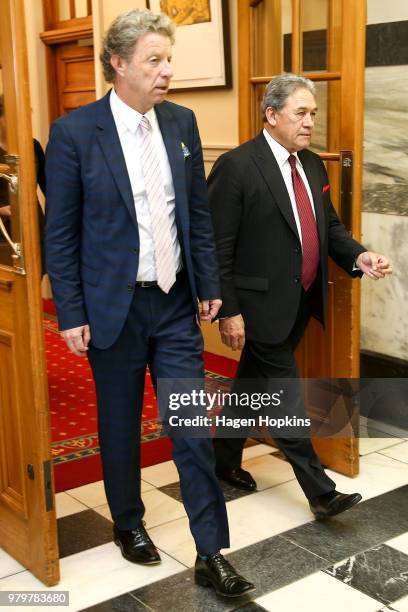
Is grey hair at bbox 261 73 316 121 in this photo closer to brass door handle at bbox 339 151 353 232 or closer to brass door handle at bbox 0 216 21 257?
brass door handle at bbox 339 151 353 232

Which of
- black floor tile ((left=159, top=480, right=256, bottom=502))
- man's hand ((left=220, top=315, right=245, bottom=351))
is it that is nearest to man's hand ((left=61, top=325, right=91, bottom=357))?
man's hand ((left=220, top=315, right=245, bottom=351))

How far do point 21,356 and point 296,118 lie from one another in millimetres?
1321

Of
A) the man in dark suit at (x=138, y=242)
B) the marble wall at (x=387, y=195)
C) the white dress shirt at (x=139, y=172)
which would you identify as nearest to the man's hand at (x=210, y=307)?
the man in dark suit at (x=138, y=242)

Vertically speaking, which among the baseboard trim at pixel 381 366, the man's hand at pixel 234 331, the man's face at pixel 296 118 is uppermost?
the man's face at pixel 296 118

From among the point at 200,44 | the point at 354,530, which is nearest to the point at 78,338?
the point at 354,530

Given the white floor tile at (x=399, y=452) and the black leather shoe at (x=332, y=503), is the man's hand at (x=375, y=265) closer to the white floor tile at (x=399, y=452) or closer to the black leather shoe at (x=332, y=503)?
the black leather shoe at (x=332, y=503)

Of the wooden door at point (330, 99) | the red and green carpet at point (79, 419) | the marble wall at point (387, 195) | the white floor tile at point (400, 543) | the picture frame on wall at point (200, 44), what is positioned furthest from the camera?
the picture frame on wall at point (200, 44)

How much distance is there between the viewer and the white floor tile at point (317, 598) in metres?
2.62

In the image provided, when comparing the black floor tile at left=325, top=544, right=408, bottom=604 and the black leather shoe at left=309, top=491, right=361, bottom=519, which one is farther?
the black leather shoe at left=309, top=491, right=361, bottom=519

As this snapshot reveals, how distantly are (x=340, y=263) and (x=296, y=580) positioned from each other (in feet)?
4.09

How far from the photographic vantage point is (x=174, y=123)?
2760 millimetres

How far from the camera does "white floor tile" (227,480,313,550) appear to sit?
10.3ft

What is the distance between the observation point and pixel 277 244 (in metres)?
3.20

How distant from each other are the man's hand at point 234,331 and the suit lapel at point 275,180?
15.9 inches
